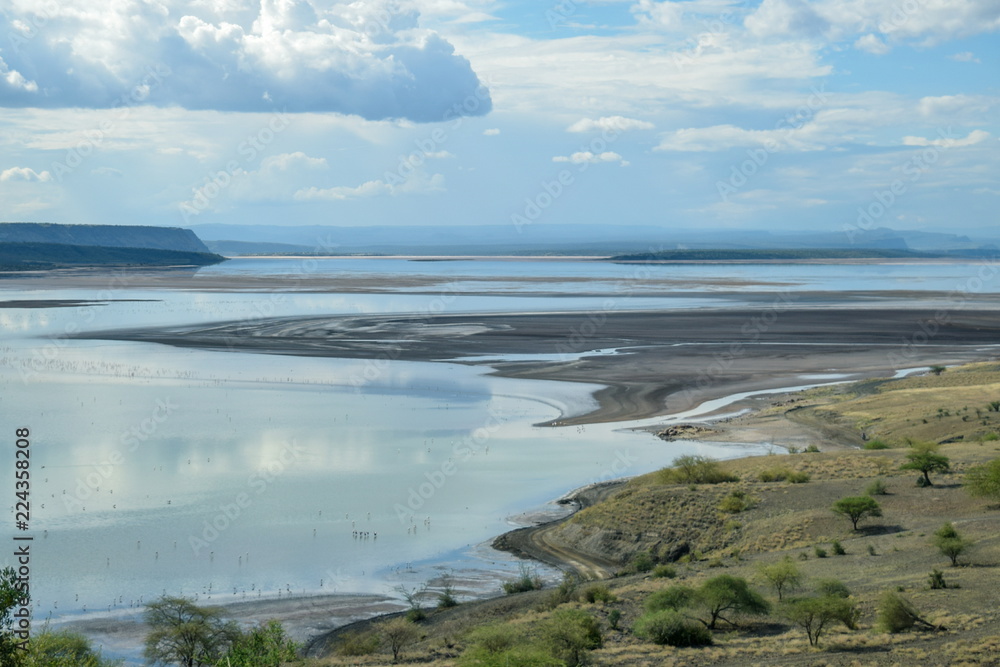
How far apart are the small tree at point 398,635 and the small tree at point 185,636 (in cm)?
282

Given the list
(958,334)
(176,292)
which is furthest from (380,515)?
(176,292)

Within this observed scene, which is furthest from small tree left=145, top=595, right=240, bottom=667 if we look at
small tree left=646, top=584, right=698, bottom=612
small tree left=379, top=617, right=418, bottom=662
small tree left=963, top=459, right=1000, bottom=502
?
small tree left=963, top=459, right=1000, bottom=502

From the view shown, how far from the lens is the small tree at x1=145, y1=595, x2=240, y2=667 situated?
59.1 ft

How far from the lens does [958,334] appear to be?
75.8 meters

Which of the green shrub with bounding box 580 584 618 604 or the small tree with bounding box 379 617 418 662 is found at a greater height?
the green shrub with bounding box 580 584 618 604

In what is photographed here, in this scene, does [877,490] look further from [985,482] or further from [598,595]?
[598,595]

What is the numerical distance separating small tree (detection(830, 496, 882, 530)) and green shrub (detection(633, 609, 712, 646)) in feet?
29.9

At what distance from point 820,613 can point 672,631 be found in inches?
100.0

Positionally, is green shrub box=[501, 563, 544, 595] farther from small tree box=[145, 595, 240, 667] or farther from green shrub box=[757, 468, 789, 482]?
green shrub box=[757, 468, 789, 482]

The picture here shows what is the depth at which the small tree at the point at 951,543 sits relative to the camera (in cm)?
2066

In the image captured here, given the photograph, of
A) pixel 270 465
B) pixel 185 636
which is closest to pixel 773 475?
pixel 270 465

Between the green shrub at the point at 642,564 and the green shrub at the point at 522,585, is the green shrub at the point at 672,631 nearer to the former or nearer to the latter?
the green shrub at the point at 522,585

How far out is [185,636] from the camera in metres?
18.0

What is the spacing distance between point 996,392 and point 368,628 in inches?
1382
